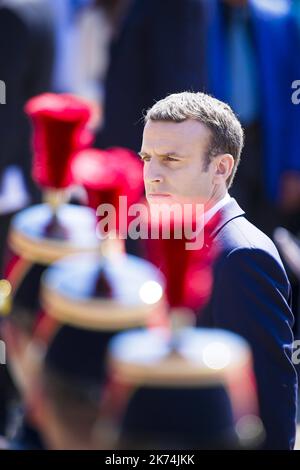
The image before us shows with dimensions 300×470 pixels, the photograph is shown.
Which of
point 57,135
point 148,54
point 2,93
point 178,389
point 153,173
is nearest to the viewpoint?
point 178,389

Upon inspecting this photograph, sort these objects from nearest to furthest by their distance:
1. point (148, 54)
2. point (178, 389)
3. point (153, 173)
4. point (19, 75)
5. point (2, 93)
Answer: point (178, 389), point (153, 173), point (2, 93), point (19, 75), point (148, 54)

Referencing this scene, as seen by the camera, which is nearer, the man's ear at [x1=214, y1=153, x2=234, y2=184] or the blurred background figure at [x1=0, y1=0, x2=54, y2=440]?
the man's ear at [x1=214, y1=153, x2=234, y2=184]

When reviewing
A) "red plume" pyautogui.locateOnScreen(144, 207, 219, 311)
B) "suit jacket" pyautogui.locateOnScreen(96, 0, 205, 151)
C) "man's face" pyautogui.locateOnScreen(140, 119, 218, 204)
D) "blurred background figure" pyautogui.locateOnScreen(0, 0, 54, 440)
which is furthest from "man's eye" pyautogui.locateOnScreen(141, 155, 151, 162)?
"suit jacket" pyautogui.locateOnScreen(96, 0, 205, 151)

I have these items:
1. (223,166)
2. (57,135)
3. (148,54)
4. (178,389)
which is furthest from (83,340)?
(148,54)

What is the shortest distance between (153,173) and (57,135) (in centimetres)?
17

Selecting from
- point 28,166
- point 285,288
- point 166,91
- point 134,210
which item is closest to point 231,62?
point 166,91

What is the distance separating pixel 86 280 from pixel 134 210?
0.12 m

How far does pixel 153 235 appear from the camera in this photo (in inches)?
28.9

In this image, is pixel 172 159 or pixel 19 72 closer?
pixel 172 159

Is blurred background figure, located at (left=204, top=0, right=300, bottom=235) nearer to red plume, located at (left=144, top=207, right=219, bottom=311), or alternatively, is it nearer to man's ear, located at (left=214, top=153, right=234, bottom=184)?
man's ear, located at (left=214, top=153, right=234, bottom=184)

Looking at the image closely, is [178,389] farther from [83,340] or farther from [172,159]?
[172,159]

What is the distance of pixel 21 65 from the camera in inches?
61.7

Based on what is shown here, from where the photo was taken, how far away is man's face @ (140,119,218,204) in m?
0.93

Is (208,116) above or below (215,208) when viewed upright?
above
